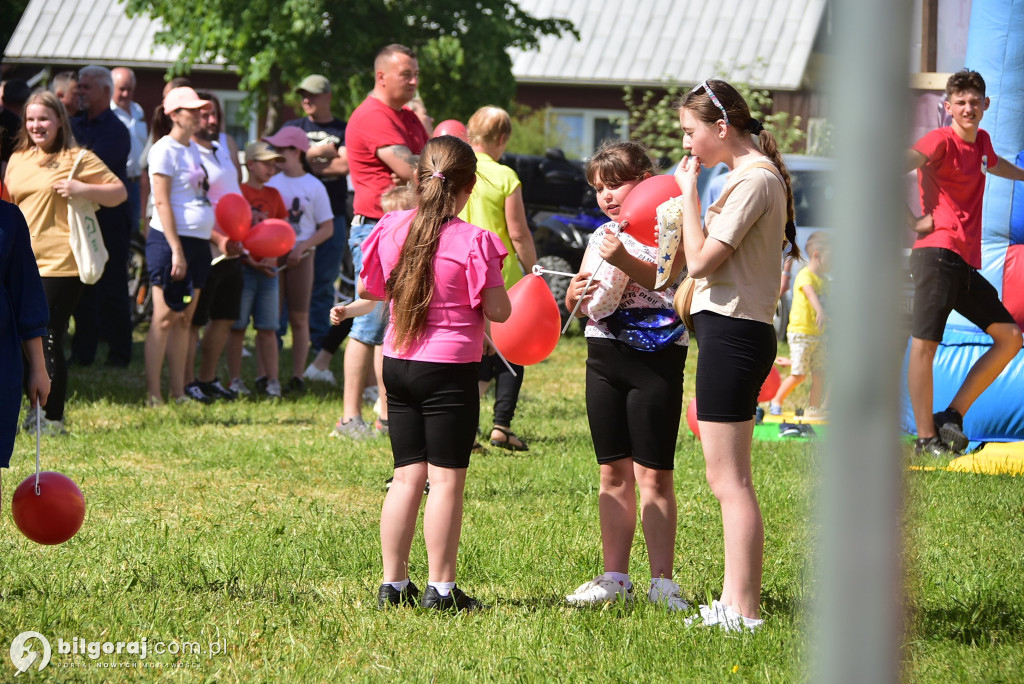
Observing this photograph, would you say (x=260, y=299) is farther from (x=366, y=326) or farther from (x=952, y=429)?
(x=952, y=429)

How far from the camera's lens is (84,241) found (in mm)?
6492

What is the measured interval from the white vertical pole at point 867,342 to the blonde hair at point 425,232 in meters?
2.56

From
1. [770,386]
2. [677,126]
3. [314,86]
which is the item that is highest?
[677,126]

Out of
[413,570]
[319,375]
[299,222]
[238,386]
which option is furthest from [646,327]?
[319,375]

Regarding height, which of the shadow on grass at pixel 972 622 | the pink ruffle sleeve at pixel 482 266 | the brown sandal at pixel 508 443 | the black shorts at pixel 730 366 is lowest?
the brown sandal at pixel 508 443

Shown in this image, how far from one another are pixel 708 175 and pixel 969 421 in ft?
22.0

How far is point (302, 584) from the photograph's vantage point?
13.8 ft

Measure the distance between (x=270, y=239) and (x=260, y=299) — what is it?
678 mm

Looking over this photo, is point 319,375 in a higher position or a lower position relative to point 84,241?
lower

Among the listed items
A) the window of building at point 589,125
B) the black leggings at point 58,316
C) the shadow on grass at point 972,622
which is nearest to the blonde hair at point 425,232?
the shadow on grass at point 972,622

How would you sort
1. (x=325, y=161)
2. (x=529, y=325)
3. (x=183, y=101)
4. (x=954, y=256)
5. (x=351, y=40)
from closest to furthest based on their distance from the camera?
1. (x=529, y=325)
2. (x=954, y=256)
3. (x=183, y=101)
4. (x=325, y=161)
5. (x=351, y=40)

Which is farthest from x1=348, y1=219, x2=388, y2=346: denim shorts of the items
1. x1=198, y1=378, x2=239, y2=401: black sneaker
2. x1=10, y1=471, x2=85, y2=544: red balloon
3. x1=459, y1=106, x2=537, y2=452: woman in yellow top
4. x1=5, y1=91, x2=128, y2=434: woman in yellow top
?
x1=10, y1=471, x2=85, y2=544: red balloon

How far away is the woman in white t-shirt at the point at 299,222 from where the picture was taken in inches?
351

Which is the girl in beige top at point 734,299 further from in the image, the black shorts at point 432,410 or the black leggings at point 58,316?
the black leggings at point 58,316
